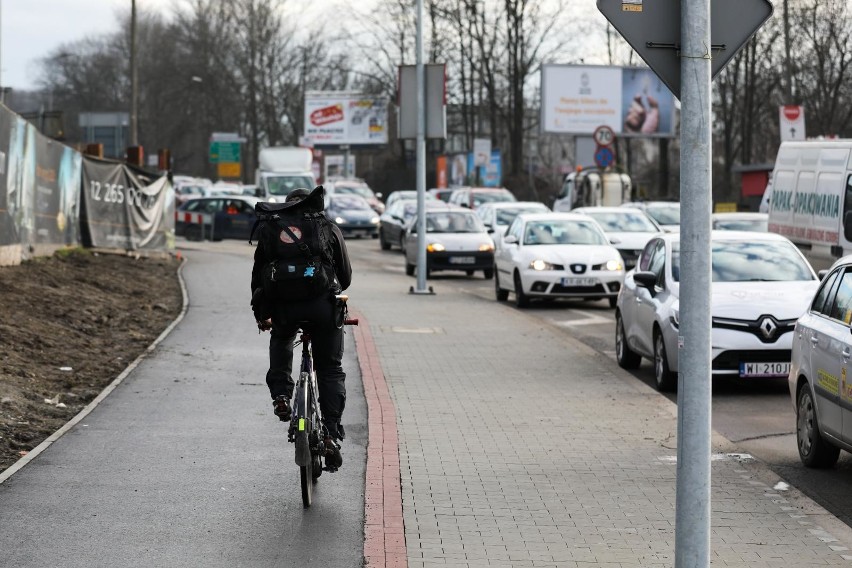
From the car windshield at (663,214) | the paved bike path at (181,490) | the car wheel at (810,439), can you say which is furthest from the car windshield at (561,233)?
the car wheel at (810,439)

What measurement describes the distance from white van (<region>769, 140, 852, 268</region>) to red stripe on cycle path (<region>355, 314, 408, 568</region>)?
22.8 feet

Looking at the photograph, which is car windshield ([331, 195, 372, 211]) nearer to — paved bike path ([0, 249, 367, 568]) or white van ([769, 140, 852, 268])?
white van ([769, 140, 852, 268])

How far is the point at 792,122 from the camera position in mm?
36938

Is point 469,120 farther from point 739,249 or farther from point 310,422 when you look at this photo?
point 310,422

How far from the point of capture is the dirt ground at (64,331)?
432 inches

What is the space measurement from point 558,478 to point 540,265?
1408cm

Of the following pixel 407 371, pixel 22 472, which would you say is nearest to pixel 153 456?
pixel 22 472

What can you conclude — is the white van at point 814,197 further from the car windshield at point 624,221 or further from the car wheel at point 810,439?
the car windshield at point 624,221

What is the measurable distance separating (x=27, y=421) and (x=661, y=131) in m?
53.0

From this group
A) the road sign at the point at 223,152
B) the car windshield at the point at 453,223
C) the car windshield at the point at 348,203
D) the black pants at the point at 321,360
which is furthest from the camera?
the road sign at the point at 223,152

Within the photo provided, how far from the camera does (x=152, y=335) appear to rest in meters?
16.9

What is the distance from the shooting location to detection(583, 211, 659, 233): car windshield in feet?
90.9

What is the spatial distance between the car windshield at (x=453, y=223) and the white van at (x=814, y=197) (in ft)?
34.2

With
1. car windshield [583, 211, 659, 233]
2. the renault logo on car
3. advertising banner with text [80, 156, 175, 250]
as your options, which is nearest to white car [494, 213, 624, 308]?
car windshield [583, 211, 659, 233]
